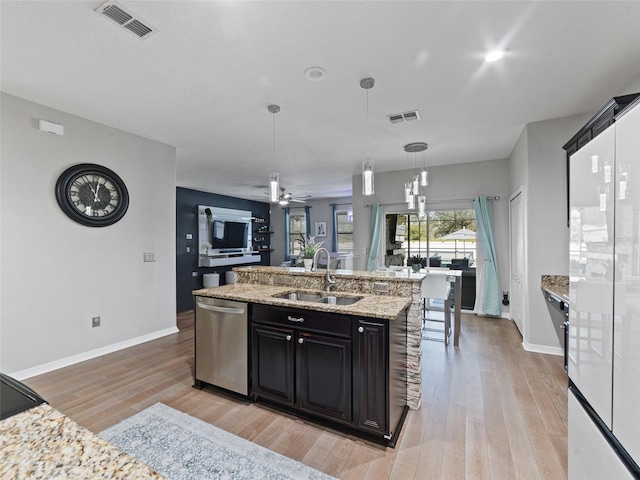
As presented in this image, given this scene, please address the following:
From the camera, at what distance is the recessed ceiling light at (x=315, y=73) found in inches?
98.3

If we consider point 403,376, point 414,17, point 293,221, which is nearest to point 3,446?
point 403,376

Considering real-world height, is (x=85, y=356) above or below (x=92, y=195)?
below

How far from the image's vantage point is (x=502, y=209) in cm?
532

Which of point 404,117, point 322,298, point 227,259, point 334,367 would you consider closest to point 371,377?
point 334,367

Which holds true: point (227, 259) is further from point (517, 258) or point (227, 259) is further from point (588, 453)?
point (588, 453)

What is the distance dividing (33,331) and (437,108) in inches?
189

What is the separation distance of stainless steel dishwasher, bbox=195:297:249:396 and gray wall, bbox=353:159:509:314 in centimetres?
415

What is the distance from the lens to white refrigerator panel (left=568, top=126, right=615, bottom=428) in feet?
3.75

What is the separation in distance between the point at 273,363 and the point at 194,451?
0.75 meters

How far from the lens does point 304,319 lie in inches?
90.9

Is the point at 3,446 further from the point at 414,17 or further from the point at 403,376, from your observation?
the point at 414,17

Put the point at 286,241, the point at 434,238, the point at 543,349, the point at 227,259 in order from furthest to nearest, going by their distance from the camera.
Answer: the point at 286,241
the point at 227,259
the point at 434,238
the point at 543,349

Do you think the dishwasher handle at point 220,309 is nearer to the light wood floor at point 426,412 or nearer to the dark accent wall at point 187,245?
the light wood floor at point 426,412

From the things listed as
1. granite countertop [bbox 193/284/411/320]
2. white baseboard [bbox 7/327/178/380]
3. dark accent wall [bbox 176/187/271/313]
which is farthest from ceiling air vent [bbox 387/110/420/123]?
dark accent wall [bbox 176/187/271/313]
